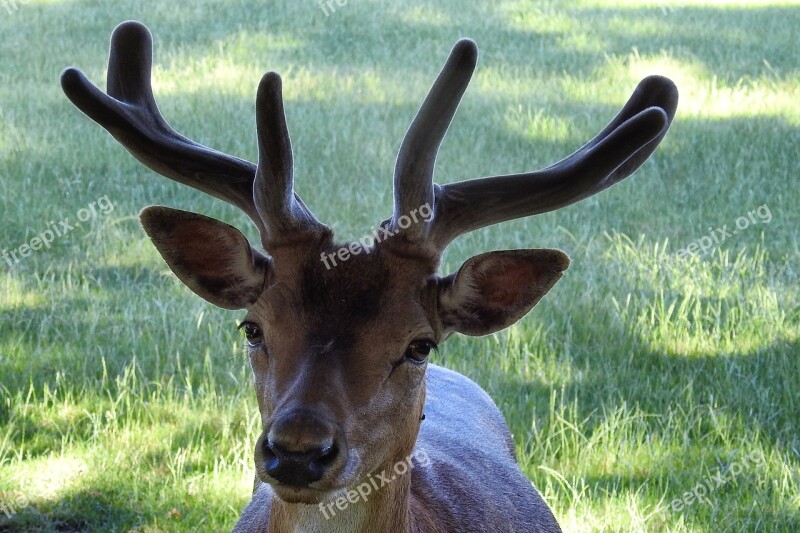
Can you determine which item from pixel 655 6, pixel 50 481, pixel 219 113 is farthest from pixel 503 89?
pixel 50 481

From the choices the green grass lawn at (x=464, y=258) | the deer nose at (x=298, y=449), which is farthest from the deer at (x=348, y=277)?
the green grass lawn at (x=464, y=258)

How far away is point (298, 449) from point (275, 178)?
0.85m

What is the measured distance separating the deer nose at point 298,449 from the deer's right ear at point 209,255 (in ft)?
2.22

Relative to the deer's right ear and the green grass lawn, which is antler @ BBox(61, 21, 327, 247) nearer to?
the deer's right ear

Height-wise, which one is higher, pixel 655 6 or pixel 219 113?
pixel 655 6

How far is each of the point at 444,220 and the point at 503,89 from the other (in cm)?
942

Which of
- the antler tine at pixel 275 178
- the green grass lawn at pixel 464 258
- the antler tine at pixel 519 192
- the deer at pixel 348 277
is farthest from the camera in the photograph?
the green grass lawn at pixel 464 258

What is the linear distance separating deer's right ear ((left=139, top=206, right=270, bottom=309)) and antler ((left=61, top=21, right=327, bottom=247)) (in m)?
0.10

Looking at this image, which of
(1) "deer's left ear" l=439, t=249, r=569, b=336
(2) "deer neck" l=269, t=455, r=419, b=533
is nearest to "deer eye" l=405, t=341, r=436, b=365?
(1) "deer's left ear" l=439, t=249, r=569, b=336

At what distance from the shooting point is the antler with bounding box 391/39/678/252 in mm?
3340

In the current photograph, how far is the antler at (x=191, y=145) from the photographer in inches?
132

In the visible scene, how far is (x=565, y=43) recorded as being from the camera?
14773 mm

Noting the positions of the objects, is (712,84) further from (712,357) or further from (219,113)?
(712,357)

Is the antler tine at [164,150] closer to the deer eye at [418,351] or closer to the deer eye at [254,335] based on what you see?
the deer eye at [254,335]
